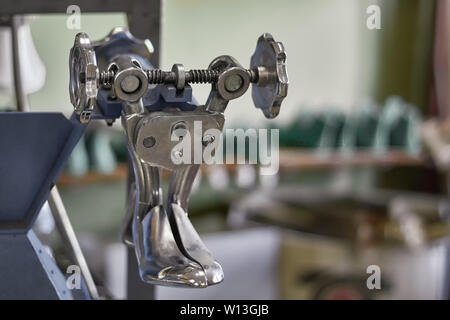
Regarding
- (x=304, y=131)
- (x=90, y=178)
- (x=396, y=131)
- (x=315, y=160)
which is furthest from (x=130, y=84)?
(x=396, y=131)

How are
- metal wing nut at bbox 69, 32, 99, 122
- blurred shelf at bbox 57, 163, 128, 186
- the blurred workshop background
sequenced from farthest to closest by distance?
the blurred workshop background
blurred shelf at bbox 57, 163, 128, 186
metal wing nut at bbox 69, 32, 99, 122

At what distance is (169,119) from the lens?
21.5 inches

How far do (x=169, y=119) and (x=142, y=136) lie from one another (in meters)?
0.03

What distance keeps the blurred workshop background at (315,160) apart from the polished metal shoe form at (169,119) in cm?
117

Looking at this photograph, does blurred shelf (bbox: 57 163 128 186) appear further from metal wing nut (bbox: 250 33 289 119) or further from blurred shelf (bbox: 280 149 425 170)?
metal wing nut (bbox: 250 33 289 119)

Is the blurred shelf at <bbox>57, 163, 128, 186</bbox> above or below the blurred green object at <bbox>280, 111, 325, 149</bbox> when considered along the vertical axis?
below

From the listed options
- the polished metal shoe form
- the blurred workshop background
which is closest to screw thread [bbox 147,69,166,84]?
the polished metal shoe form

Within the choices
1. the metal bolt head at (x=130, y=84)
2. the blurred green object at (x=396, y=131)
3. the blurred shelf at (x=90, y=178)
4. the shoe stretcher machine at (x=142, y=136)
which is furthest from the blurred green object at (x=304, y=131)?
the metal bolt head at (x=130, y=84)

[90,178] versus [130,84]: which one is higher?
[130,84]

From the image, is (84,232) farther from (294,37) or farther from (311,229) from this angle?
(294,37)

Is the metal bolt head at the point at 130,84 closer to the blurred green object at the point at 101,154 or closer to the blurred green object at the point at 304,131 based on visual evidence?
the blurred green object at the point at 101,154

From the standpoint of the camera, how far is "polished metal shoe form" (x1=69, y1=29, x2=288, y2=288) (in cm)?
52

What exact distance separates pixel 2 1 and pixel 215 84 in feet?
0.85

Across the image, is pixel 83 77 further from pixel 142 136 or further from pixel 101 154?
pixel 101 154
